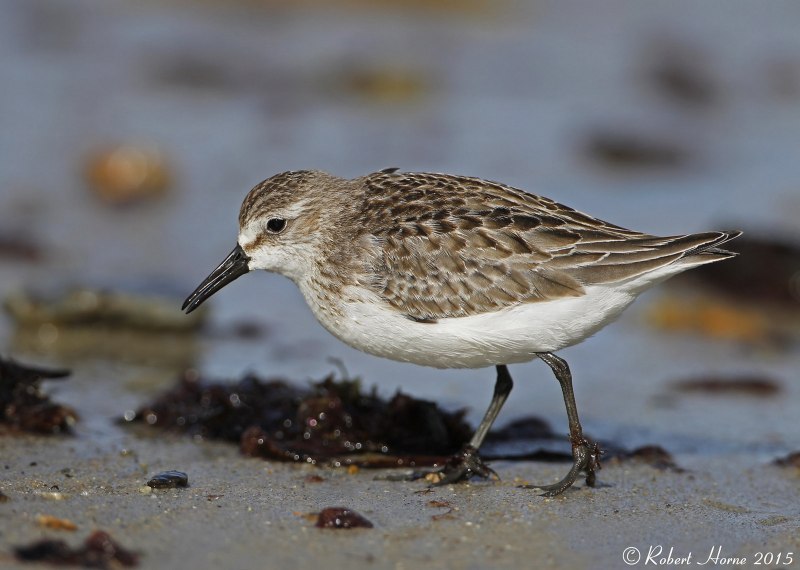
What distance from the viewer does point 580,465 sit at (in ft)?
19.5

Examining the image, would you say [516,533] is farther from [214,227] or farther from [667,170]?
[667,170]

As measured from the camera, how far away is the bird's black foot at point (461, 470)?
6.09 metres

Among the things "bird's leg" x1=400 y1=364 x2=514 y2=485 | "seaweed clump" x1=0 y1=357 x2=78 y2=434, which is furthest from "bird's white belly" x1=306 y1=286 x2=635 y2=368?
"seaweed clump" x1=0 y1=357 x2=78 y2=434

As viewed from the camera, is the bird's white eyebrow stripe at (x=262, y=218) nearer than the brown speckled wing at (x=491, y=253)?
No

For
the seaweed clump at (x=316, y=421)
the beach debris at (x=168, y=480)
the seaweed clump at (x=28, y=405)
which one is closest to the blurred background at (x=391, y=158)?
the seaweed clump at (x=28, y=405)

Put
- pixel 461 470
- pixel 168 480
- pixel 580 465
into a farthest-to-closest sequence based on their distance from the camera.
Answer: pixel 461 470 < pixel 580 465 < pixel 168 480

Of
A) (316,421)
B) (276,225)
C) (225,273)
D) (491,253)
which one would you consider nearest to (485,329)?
(491,253)

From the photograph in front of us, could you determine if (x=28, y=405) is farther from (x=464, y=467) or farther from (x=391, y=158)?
(x=391, y=158)

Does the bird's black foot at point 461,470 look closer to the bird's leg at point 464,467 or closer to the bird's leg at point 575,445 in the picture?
the bird's leg at point 464,467

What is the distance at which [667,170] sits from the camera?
41.6 feet

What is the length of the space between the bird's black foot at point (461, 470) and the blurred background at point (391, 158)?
1.20 m

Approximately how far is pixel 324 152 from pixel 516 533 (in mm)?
7948

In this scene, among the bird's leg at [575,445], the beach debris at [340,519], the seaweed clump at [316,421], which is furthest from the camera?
the seaweed clump at [316,421]

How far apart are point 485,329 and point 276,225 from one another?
1.40 meters
